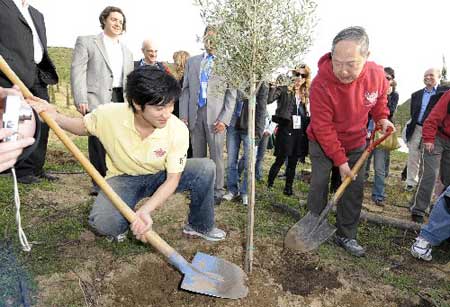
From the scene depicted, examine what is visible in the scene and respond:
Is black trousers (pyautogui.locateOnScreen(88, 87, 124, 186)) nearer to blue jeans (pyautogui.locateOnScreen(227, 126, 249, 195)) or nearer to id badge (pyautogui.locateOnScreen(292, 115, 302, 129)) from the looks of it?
blue jeans (pyautogui.locateOnScreen(227, 126, 249, 195))

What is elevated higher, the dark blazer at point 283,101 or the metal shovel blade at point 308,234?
the dark blazer at point 283,101

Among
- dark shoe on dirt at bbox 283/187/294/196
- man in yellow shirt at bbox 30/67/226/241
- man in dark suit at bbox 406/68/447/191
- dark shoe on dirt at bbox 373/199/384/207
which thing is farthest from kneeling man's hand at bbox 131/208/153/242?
man in dark suit at bbox 406/68/447/191

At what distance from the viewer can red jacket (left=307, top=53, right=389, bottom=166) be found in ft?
11.3

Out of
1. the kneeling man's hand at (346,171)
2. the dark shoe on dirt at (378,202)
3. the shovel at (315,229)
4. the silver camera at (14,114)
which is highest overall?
the silver camera at (14,114)

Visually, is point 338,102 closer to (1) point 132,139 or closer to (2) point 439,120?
(2) point 439,120

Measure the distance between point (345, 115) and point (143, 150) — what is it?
194 centimetres

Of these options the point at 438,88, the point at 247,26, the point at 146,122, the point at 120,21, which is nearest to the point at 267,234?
the point at 146,122

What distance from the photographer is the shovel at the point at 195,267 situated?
8.26 ft

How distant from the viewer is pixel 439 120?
4.50 meters

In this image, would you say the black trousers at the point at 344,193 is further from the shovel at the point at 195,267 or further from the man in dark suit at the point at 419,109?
the man in dark suit at the point at 419,109

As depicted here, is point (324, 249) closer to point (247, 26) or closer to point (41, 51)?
point (247, 26)

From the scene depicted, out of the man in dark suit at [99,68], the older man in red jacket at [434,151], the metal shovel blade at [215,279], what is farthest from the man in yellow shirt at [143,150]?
the older man in red jacket at [434,151]

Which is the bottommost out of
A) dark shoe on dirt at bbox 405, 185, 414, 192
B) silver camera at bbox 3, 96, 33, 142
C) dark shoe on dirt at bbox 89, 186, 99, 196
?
dark shoe on dirt at bbox 405, 185, 414, 192

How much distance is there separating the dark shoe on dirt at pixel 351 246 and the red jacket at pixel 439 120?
5.82 ft
